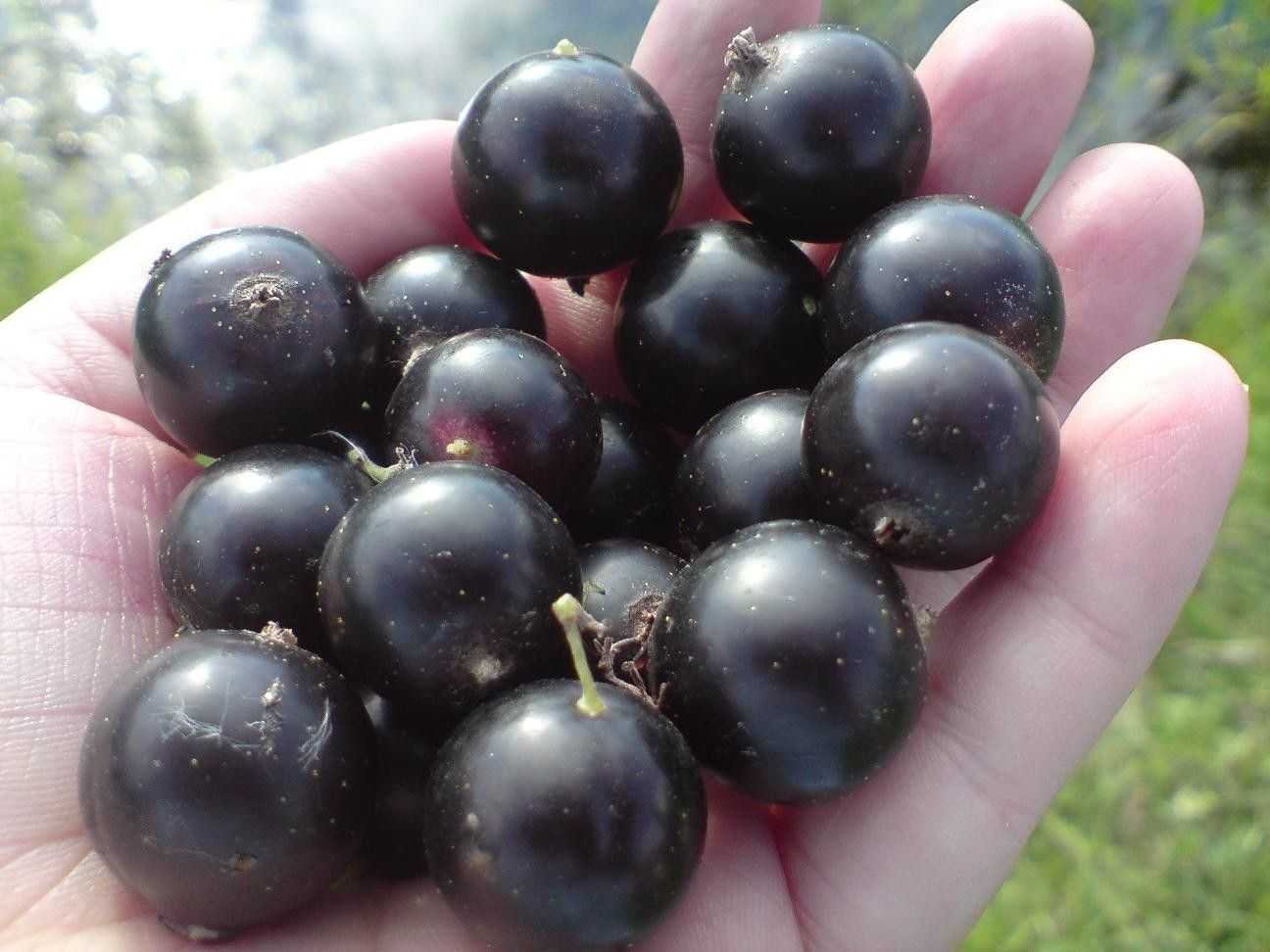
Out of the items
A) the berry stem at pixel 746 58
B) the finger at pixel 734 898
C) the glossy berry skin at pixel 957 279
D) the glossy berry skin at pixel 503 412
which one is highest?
the berry stem at pixel 746 58

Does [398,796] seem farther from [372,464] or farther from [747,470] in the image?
[747,470]

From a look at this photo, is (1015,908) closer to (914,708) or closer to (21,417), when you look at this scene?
(914,708)

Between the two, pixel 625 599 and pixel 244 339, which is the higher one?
pixel 244 339

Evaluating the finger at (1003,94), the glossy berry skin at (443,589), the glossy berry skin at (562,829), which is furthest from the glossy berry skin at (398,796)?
the finger at (1003,94)

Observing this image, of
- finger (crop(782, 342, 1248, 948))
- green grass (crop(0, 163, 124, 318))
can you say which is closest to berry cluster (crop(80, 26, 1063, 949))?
finger (crop(782, 342, 1248, 948))

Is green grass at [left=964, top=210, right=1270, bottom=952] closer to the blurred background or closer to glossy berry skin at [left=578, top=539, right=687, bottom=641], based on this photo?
the blurred background

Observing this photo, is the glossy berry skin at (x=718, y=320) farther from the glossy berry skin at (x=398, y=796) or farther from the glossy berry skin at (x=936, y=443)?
the glossy berry skin at (x=398, y=796)

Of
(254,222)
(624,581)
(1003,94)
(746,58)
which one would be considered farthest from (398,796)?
(1003,94)
